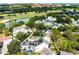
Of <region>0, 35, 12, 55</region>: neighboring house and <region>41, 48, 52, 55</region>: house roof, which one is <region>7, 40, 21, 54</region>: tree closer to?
<region>0, 35, 12, 55</region>: neighboring house

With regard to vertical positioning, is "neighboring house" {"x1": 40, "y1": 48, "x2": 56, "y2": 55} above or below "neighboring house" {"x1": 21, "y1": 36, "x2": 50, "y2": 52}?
below

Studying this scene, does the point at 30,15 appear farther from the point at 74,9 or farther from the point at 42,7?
the point at 74,9

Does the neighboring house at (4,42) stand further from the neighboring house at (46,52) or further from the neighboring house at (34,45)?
the neighboring house at (46,52)

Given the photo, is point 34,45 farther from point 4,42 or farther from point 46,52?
point 4,42

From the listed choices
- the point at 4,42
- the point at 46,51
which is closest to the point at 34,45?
the point at 46,51

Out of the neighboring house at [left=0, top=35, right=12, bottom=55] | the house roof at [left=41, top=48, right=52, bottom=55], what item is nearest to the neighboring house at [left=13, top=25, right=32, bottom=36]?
the neighboring house at [left=0, top=35, right=12, bottom=55]

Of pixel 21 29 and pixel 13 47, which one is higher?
pixel 21 29

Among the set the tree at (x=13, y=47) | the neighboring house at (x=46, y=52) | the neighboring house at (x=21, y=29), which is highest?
the neighboring house at (x=21, y=29)

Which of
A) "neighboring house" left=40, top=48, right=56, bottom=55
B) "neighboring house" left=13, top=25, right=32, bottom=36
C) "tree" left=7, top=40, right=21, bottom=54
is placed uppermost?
"neighboring house" left=13, top=25, right=32, bottom=36

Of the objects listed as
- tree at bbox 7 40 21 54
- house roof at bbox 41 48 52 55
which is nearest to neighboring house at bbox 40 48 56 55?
house roof at bbox 41 48 52 55

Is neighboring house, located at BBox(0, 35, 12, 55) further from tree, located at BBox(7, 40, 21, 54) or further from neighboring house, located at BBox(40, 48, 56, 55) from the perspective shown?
neighboring house, located at BBox(40, 48, 56, 55)

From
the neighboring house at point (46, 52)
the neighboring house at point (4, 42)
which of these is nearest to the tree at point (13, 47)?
the neighboring house at point (4, 42)

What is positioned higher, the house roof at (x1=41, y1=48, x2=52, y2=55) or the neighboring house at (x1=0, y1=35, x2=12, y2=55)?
the neighboring house at (x1=0, y1=35, x2=12, y2=55)
